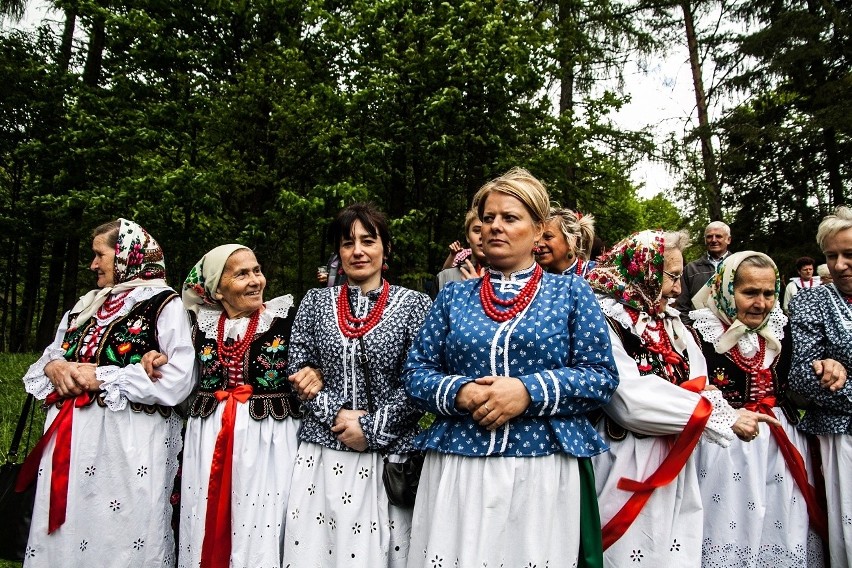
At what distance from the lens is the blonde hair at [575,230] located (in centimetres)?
371

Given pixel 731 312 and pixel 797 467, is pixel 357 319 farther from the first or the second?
pixel 797 467

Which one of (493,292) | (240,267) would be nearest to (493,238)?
(493,292)

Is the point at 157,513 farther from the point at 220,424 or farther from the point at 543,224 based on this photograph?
the point at 543,224

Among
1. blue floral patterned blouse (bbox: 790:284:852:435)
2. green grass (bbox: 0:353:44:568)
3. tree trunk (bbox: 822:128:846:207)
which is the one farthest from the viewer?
tree trunk (bbox: 822:128:846:207)

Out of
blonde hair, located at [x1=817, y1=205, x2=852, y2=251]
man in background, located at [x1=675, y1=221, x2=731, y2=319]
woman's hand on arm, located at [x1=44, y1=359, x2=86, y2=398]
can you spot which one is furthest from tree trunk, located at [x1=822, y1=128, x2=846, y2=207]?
woman's hand on arm, located at [x1=44, y1=359, x2=86, y2=398]

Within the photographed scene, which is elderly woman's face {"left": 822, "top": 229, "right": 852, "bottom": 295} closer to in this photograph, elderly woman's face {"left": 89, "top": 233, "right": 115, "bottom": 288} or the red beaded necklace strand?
the red beaded necklace strand

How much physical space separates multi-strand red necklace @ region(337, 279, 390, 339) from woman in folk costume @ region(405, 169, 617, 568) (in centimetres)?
→ 44

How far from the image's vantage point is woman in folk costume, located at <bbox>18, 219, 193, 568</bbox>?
10.7ft

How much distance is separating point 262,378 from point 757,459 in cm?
256

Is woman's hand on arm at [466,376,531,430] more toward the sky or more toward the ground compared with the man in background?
more toward the ground

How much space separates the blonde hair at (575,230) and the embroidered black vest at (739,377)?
91cm

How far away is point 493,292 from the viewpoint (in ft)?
8.45

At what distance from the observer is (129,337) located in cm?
346

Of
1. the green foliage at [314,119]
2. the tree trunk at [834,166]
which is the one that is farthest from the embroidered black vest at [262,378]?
the tree trunk at [834,166]
